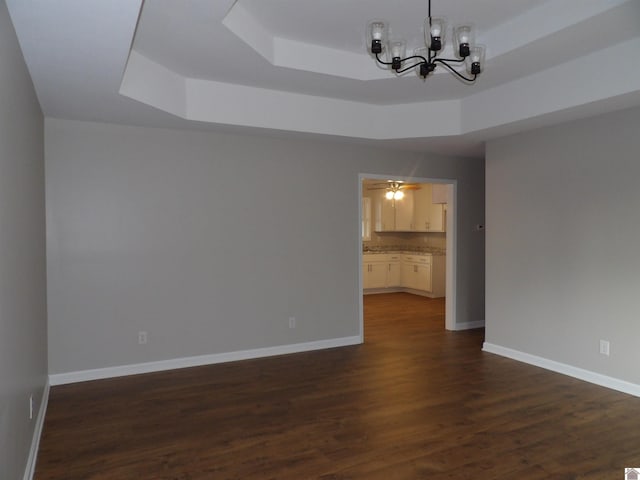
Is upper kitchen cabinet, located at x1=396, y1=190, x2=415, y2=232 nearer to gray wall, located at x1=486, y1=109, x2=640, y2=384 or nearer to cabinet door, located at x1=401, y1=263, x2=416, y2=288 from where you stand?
cabinet door, located at x1=401, y1=263, x2=416, y2=288

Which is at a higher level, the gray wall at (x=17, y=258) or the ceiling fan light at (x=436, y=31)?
the ceiling fan light at (x=436, y=31)

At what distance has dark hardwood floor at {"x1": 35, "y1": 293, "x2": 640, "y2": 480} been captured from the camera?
2.63m

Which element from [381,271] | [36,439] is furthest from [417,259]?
[36,439]

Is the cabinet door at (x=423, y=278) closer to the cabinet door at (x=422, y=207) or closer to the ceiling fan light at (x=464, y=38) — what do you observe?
the cabinet door at (x=422, y=207)

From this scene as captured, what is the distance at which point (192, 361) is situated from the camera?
4594 millimetres

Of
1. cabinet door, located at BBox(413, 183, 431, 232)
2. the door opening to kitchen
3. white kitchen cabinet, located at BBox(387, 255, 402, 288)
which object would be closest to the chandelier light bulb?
the door opening to kitchen

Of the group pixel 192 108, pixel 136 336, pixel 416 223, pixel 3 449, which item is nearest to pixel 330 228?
pixel 192 108

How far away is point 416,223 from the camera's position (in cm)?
948

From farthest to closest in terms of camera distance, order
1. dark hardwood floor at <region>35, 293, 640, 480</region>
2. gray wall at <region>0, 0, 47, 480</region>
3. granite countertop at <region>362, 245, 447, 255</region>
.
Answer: granite countertop at <region>362, 245, 447, 255</region> < dark hardwood floor at <region>35, 293, 640, 480</region> < gray wall at <region>0, 0, 47, 480</region>

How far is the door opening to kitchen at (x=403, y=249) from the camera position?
8.71 m

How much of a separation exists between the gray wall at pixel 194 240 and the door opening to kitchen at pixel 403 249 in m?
2.78

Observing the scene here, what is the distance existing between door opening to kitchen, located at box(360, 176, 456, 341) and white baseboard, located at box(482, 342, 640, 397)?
2.57m

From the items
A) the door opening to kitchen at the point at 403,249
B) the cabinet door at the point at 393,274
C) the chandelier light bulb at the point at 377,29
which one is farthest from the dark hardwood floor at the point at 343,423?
the cabinet door at the point at 393,274

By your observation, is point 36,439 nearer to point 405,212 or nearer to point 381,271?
point 381,271
